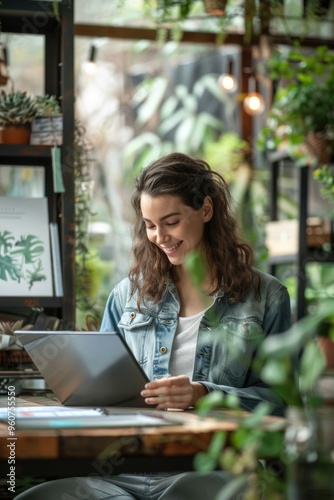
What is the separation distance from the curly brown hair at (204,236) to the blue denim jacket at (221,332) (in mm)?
32

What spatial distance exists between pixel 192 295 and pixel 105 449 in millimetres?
996

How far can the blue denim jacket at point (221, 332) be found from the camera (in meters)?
2.22

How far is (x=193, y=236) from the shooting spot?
2393 mm

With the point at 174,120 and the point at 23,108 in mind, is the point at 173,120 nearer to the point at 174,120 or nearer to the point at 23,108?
the point at 174,120

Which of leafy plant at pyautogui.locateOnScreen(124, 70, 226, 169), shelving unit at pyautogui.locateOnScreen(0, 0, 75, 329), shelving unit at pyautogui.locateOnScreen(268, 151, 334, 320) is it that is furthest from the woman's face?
leafy plant at pyautogui.locateOnScreen(124, 70, 226, 169)

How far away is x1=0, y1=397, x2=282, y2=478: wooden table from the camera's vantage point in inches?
55.4

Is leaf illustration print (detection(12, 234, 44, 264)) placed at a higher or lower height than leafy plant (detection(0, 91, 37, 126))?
lower

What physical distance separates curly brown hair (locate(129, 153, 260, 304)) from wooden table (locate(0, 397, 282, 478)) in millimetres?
852

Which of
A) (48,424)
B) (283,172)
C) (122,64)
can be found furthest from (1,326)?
(122,64)

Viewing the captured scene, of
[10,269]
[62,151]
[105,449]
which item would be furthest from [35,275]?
[105,449]

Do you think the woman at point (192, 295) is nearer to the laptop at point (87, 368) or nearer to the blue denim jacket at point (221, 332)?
the blue denim jacket at point (221, 332)

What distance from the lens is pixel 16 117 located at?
273cm

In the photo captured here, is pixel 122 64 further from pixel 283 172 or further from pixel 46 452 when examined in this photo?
pixel 46 452

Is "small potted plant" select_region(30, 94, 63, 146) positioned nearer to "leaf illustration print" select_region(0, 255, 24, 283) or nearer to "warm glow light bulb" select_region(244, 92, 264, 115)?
"leaf illustration print" select_region(0, 255, 24, 283)
